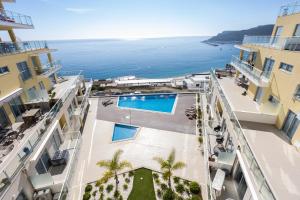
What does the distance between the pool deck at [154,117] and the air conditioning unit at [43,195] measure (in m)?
14.8

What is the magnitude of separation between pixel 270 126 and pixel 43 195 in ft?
59.3

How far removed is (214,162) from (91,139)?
614 inches

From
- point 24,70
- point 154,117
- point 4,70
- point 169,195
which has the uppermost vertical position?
point 4,70

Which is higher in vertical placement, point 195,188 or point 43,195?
point 43,195

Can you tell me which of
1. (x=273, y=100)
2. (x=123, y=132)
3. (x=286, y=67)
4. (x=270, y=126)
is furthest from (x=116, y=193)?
(x=286, y=67)

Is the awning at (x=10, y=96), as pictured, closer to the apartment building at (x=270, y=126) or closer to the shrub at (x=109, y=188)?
the shrub at (x=109, y=188)

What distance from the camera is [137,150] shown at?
19.1 metres

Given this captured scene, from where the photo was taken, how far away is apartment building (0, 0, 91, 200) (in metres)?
9.83

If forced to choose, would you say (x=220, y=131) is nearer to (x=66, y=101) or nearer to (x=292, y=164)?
(x=292, y=164)

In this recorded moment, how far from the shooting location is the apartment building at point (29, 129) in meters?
9.83

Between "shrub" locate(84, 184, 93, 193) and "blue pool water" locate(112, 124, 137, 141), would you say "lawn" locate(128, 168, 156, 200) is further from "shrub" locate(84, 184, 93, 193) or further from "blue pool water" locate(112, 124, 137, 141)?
"blue pool water" locate(112, 124, 137, 141)

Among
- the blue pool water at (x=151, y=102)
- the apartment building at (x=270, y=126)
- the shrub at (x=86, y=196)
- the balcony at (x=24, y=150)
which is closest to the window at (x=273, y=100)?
the apartment building at (x=270, y=126)

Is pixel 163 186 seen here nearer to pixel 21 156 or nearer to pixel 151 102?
pixel 21 156

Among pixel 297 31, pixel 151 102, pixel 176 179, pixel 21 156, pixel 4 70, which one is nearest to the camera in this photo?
pixel 21 156
